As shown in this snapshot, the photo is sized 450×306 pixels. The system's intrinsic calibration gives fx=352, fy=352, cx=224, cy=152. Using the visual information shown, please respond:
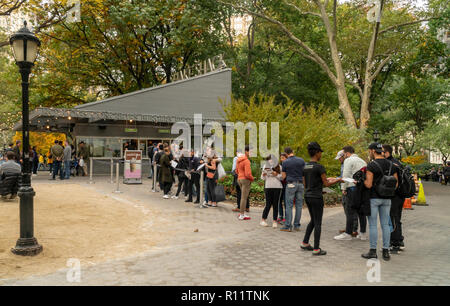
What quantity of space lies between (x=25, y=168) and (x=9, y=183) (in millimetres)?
5045

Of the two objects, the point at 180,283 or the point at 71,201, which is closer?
the point at 180,283

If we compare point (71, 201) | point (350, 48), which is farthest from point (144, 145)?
point (350, 48)

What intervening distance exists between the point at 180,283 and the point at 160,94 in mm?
19558

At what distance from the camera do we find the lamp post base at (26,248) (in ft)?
20.0

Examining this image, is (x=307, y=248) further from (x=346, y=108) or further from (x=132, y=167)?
(x=346, y=108)

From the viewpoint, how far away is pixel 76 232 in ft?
25.0

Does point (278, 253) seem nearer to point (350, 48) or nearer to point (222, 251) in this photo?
point (222, 251)

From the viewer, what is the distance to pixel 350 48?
91.1ft

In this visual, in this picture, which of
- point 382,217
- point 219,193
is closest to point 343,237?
point 382,217

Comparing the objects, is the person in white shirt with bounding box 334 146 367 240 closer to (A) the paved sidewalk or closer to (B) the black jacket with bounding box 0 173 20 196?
(A) the paved sidewalk

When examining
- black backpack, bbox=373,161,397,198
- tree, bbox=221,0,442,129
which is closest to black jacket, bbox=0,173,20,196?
black backpack, bbox=373,161,397,198

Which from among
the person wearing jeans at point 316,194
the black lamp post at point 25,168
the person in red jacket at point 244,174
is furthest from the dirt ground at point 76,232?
the person wearing jeans at point 316,194

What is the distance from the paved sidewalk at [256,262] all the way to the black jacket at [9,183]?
5.31 m

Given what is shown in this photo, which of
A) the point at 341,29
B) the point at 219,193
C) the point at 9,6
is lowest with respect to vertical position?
the point at 219,193
